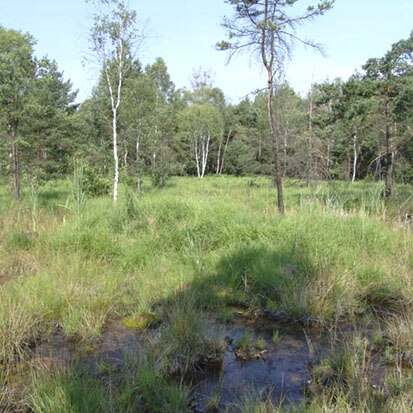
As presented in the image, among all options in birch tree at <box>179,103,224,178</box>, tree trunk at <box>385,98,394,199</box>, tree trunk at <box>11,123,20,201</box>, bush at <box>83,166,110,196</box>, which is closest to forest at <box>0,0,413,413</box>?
tree trunk at <box>11,123,20,201</box>

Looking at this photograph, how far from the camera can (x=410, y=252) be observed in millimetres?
5672

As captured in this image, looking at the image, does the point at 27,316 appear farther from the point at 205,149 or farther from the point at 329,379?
the point at 205,149

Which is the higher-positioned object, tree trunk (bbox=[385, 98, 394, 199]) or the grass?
tree trunk (bbox=[385, 98, 394, 199])

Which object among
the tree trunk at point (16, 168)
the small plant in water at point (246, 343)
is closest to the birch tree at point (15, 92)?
the tree trunk at point (16, 168)

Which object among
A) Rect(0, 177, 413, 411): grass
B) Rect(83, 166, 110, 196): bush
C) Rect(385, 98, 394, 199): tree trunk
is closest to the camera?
Rect(0, 177, 413, 411): grass

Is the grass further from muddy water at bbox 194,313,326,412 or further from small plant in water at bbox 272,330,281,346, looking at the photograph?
small plant in water at bbox 272,330,281,346

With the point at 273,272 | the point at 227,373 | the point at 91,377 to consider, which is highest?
the point at 273,272

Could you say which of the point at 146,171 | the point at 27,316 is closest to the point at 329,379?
the point at 27,316

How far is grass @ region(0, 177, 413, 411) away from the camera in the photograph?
150 inches

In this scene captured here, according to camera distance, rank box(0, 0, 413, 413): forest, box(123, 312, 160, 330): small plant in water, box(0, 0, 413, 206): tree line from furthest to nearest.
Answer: box(0, 0, 413, 206): tree line, box(123, 312, 160, 330): small plant in water, box(0, 0, 413, 413): forest

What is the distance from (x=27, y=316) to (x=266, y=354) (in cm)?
269

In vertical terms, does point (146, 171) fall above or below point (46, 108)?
below

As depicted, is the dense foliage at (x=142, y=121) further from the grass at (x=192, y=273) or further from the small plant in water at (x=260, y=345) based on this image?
the small plant in water at (x=260, y=345)

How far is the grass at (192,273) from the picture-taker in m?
3.81
